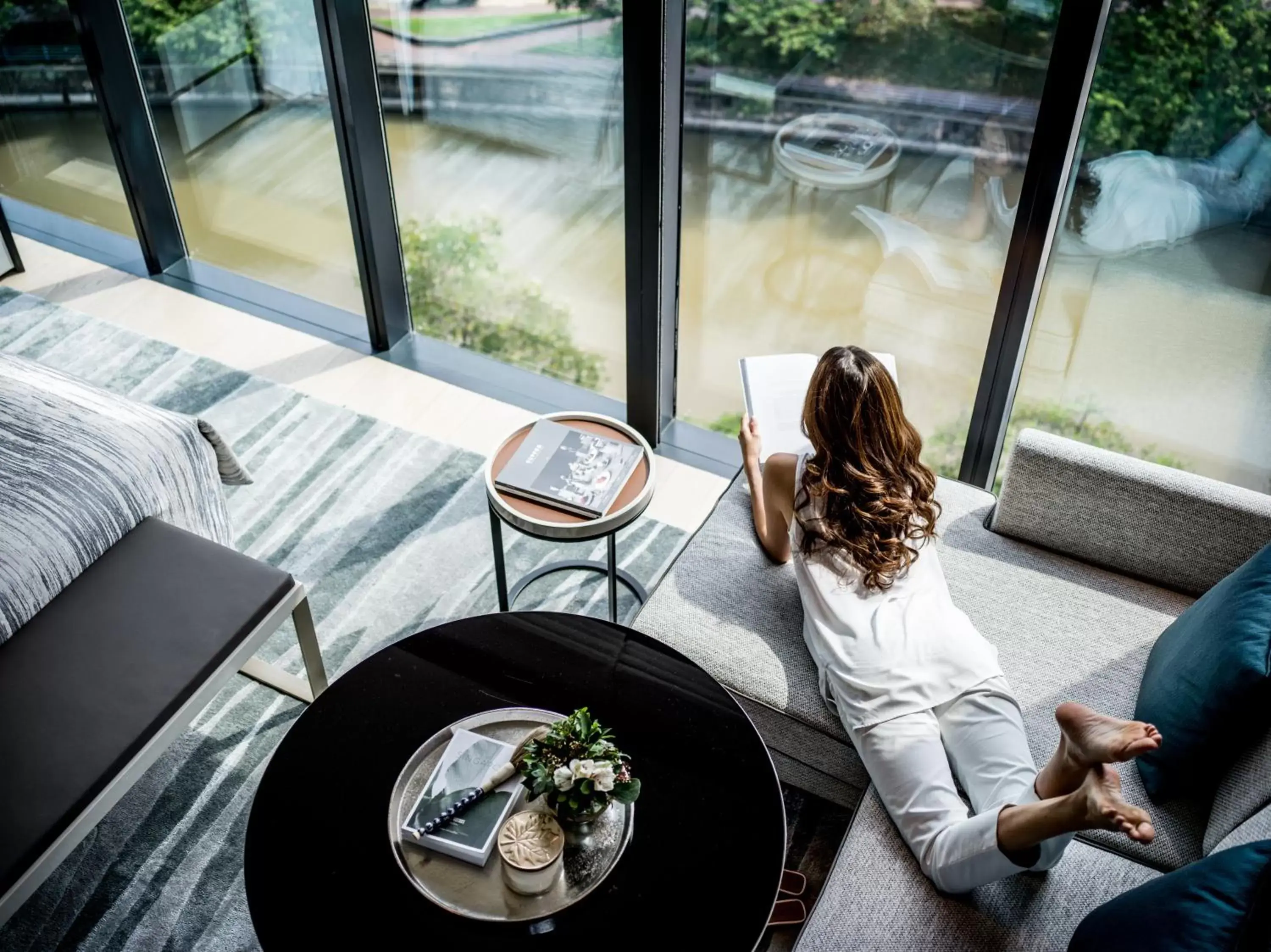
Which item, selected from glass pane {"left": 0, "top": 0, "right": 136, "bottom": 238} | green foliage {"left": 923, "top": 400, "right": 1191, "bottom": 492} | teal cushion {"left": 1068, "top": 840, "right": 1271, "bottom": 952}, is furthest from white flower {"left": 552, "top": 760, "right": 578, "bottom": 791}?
glass pane {"left": 0, "top": 0, "right": 136, "bottom": 238}

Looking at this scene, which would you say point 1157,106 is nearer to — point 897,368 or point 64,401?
point 897,368

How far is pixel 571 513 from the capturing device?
8.36ft

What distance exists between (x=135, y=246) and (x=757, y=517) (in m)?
3.11

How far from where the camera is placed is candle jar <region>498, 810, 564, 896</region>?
1829 millimetres

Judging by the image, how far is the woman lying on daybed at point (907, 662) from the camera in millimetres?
1878

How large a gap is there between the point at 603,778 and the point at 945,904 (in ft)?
2.15

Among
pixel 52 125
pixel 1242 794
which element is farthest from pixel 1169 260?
pixel 52 125

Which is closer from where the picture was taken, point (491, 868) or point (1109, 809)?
point (1109, 809)

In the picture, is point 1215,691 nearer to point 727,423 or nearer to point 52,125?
point 727,423

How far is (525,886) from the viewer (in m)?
1.84

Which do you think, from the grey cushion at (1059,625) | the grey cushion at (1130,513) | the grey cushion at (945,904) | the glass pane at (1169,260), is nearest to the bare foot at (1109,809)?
the grey cushion at (945,904)

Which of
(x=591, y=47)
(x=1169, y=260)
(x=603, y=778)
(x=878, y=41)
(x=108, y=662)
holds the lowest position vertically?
(x=108, y=662)

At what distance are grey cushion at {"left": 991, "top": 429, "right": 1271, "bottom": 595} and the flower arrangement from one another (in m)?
1.24

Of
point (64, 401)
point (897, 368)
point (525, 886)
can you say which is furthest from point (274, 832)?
point (897, 368)
